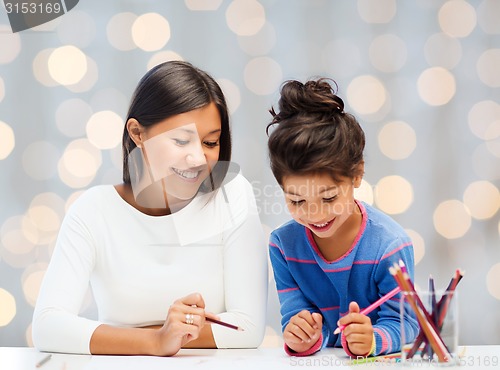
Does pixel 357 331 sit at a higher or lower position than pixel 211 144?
lower

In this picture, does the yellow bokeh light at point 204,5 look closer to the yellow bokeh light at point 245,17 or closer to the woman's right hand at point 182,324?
the yellow bokeh light at point 245,17

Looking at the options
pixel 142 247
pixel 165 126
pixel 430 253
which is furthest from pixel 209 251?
pixel 430 253

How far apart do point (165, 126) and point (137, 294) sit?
0.99 feet

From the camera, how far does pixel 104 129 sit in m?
1.91

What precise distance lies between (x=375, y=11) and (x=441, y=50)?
0.22 metres

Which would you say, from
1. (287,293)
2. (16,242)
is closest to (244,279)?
(287,293)

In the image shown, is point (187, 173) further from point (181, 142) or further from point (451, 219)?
point (451, 219)

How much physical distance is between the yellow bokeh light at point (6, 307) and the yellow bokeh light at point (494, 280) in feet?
4.39

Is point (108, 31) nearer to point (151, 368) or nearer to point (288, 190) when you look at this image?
point (288, 190)

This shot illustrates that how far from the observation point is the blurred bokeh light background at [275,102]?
1.90 m

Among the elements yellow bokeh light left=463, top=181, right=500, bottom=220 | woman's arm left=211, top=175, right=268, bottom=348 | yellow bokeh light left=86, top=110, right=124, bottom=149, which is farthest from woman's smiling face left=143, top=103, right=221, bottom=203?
yellow bokeh light left=463, top=181, right=500, bottom=220

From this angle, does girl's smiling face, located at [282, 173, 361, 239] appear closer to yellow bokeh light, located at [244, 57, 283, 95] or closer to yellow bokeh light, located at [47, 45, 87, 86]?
yellow bokeh light, located at [244, 57, 283, 95]

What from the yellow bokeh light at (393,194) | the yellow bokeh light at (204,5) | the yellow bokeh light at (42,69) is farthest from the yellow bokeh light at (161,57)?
the yellow bokeh light at (393,194)

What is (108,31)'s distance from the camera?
1924mm
